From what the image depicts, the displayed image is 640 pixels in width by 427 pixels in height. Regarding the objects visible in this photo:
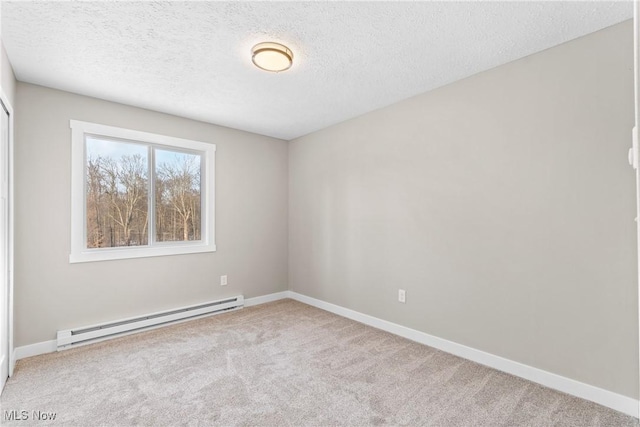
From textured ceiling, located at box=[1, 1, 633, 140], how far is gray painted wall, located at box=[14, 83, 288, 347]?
1.03ft

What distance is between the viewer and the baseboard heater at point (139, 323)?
2779 mm

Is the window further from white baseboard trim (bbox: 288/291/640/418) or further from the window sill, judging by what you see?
white baseboard trim (bbox: 288/291/640/418)

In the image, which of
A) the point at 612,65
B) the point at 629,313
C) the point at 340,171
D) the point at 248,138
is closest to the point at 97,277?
the point at 248,138

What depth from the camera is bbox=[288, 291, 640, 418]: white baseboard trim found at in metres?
1.89

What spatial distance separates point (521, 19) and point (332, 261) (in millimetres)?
2901

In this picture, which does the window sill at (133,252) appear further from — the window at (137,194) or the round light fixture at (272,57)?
the round light fixture at (272,57)

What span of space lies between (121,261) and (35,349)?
0.95m

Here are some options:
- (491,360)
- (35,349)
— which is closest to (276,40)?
(491,360)

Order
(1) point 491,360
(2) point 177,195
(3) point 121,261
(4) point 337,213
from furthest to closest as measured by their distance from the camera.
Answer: (4) point 337,213 → (2) point 177,195 → (3) point 121,261 → (1) point 491,360

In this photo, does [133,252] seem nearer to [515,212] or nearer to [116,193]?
[116,193]

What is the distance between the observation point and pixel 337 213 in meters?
3.81

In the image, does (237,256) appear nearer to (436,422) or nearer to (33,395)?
(33,395)

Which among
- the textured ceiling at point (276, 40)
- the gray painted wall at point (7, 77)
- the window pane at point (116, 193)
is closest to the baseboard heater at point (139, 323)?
the window pane at point (116, 193)

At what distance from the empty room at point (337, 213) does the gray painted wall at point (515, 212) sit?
0.05 ft
